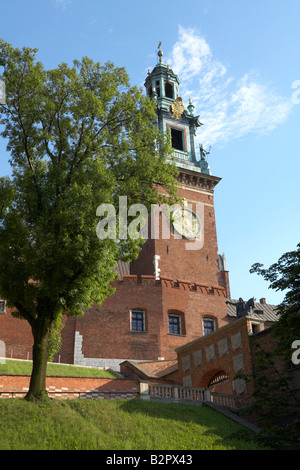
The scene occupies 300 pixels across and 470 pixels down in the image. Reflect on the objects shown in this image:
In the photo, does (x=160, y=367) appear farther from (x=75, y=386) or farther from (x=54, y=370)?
(x=75, y=386)

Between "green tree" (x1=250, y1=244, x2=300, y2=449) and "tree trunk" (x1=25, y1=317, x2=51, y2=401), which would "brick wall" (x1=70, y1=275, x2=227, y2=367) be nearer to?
"tree trunk" (x1=25, y1=317, x2=51, y2=401)

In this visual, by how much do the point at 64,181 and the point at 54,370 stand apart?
10.9 meters

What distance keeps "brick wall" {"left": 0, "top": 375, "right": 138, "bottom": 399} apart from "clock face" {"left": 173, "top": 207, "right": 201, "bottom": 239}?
1696 centimetres

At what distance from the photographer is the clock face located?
38.0 m

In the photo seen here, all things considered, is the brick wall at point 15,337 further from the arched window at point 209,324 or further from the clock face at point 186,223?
the clock face at point 186,223

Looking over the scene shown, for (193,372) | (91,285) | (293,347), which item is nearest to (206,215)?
(193,372)

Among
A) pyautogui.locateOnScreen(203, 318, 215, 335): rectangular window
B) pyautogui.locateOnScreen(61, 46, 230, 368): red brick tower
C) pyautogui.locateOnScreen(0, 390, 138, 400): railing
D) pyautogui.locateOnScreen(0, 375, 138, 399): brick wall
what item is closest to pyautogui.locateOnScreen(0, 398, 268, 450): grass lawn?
pyautogui.locateOnScreen(0, 390, 138, 400): railing

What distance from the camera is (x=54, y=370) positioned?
24000 millimetres

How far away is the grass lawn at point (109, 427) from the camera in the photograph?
12961 mm

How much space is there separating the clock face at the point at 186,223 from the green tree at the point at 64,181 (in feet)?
61.1

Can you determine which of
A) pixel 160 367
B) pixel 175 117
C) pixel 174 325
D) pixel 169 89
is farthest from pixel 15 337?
pixel 169 89

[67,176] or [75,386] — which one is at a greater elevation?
[67,176]

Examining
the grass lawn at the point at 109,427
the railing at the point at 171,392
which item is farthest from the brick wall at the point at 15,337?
the grass lawn at the point at 109,427

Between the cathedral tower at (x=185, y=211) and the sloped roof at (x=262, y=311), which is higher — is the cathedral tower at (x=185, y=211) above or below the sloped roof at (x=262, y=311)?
above
